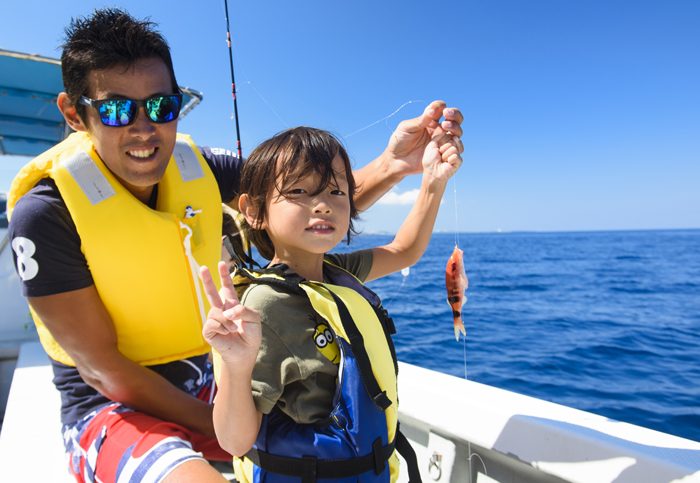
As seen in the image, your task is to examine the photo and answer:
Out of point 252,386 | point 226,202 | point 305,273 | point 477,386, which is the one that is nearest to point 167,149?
point 226,202

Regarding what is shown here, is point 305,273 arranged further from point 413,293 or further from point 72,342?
point 413,293

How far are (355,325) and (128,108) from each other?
1.26 meters

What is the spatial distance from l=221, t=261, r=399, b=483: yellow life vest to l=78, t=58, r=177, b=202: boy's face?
2.40 feet

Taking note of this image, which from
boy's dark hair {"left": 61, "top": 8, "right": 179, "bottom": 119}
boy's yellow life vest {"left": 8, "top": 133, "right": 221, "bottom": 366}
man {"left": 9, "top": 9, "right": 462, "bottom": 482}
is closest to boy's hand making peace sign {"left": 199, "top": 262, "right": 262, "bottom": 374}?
man {"left": 9, "top": 9, "right": 462, "bottom": 482}

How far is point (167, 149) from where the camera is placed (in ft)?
6.28

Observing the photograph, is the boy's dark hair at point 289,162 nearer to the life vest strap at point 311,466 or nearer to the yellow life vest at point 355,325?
the yellow life vest at point 355,325

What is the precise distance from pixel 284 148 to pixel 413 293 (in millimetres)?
13179

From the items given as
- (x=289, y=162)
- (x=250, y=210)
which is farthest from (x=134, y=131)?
(x=289, y=162)

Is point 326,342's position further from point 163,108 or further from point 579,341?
point 579,341

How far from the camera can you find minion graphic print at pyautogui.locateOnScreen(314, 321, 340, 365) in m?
1.41

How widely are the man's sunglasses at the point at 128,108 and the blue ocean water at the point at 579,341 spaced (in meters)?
1.73

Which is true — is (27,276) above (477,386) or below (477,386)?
above

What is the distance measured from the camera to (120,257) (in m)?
1.87

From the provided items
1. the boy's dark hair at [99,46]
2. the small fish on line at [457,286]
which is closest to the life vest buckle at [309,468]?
the small fish on line at [457,286]
